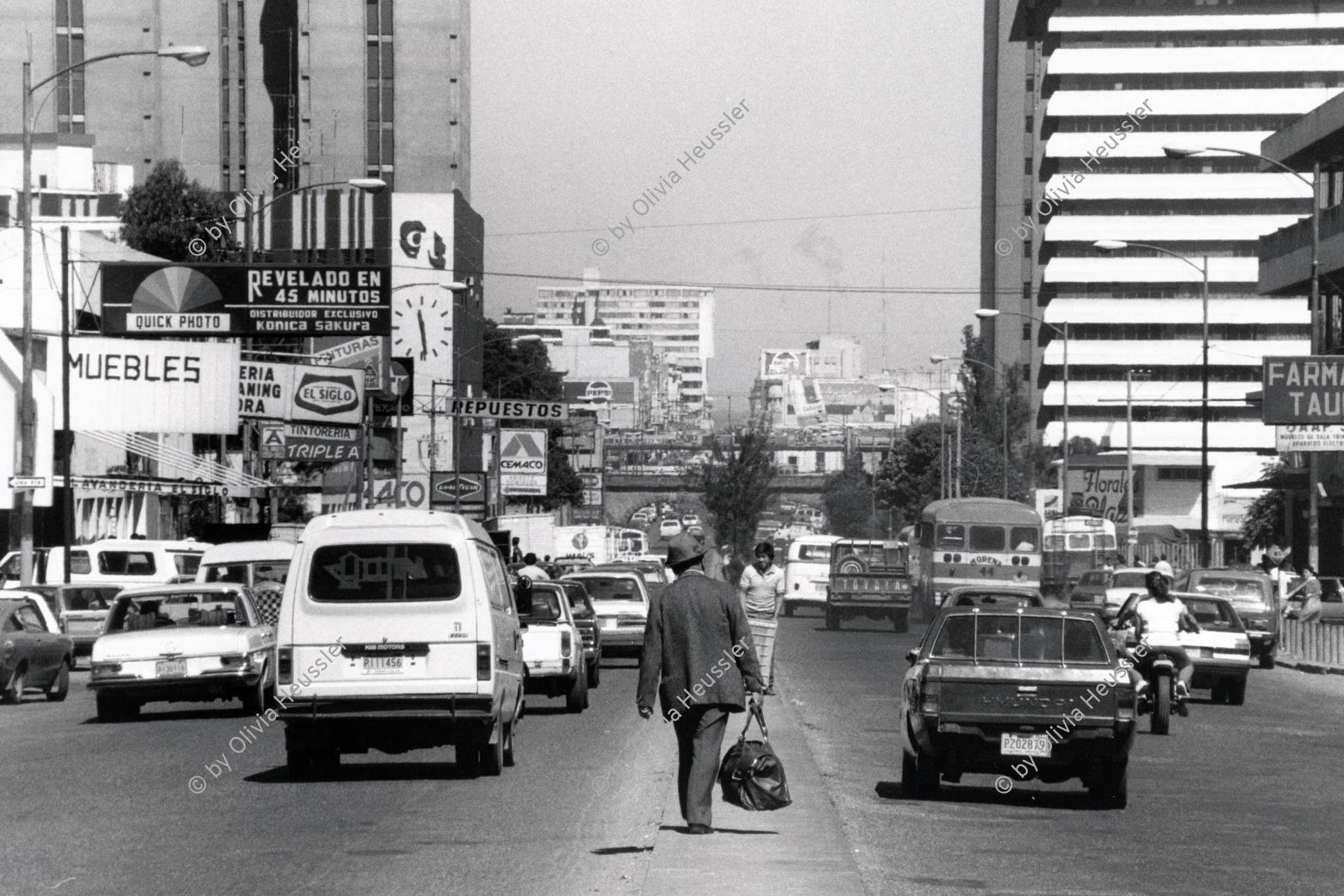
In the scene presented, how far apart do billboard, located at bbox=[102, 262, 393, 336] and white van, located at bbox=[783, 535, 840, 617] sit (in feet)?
60.8

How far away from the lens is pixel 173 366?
4894 centimetres

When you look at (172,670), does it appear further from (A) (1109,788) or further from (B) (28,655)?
(A) (1109,788)

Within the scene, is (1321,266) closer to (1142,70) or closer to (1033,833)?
(1033,833)

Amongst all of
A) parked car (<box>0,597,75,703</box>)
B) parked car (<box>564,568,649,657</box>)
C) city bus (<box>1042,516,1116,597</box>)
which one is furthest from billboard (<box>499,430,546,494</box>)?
parked car (<box>0,597,75,703</box>)

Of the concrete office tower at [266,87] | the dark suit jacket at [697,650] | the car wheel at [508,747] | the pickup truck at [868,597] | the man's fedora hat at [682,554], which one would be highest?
the concrete office tower at [266,87]

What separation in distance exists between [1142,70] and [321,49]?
187 feet

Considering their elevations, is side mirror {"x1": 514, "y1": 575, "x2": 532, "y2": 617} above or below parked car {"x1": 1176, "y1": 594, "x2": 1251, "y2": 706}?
above

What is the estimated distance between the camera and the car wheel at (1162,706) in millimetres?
21125

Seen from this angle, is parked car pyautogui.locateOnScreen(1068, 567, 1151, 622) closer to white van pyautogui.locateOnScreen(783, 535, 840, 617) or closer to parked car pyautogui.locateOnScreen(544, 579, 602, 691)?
parked car pyautogui.locateOnScreen(544, 579, 602, 691)

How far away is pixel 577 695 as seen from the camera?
78.5ft

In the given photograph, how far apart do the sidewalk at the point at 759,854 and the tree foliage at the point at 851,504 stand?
13303cm

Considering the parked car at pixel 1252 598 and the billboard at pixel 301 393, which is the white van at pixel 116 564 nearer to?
the billboard at pixel 301 393

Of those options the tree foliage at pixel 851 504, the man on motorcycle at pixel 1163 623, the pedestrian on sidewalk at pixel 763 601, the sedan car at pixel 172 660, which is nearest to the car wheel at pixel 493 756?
the sedan car at pixel 172 660

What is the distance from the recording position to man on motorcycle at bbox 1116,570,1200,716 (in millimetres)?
22375
